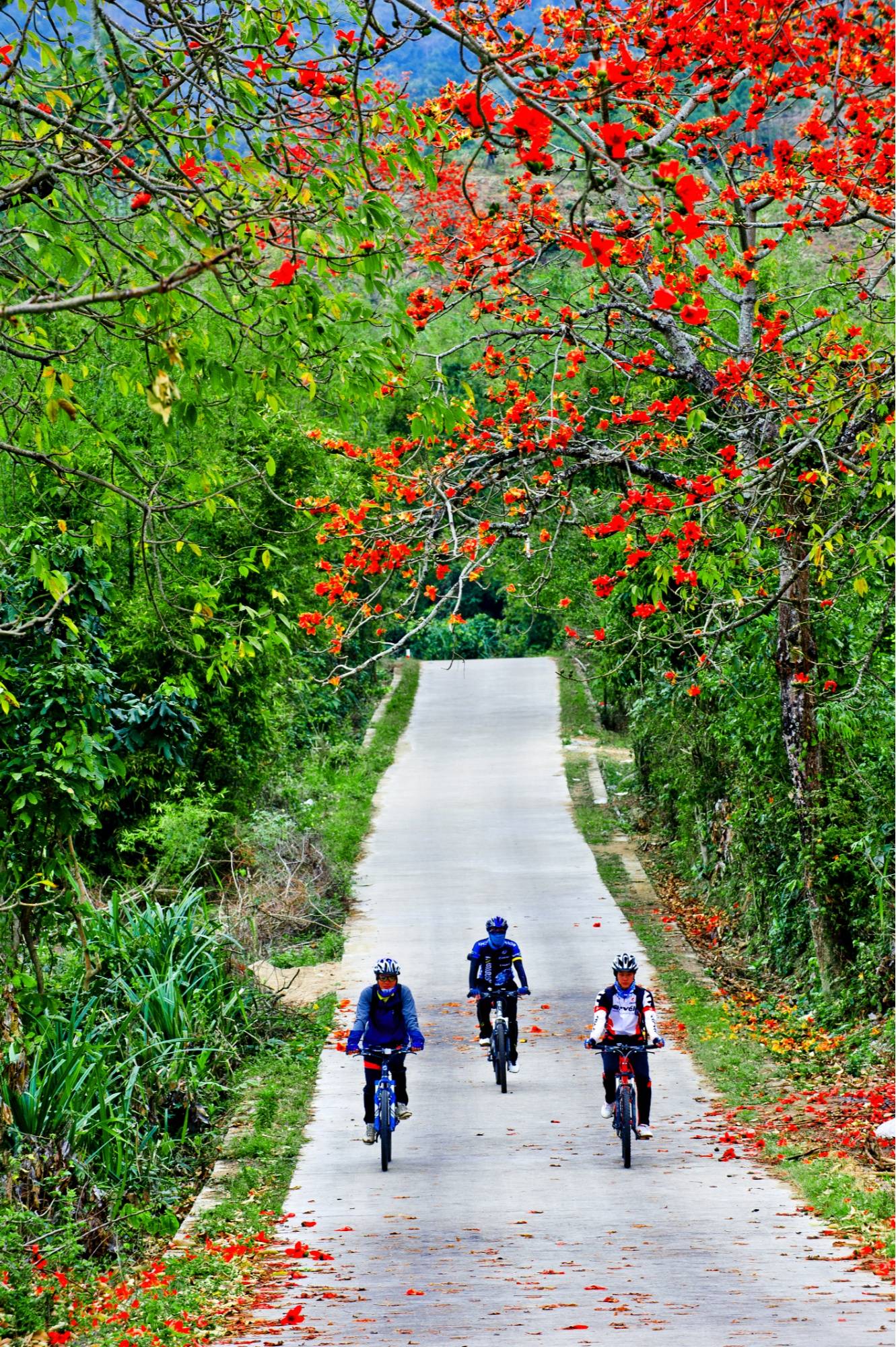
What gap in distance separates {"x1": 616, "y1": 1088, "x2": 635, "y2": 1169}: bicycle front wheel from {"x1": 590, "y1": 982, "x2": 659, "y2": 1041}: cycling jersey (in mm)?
492

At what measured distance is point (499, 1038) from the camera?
13.2m

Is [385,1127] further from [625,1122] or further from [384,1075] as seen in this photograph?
[625,1122]

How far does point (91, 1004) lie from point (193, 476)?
5.55 m

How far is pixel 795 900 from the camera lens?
51.4 feet

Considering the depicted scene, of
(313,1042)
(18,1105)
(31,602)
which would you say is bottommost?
(313,1042)

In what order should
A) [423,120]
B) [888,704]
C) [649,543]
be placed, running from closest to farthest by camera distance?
[423,120], [649,543], [888,704]

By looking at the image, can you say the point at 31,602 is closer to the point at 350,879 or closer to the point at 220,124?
the point at 220,124

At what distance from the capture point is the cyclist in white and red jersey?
11555 mm

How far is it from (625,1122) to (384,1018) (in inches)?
81.3

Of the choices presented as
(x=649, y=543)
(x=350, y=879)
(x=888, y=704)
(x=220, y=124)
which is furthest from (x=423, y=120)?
(x=350, y=879)

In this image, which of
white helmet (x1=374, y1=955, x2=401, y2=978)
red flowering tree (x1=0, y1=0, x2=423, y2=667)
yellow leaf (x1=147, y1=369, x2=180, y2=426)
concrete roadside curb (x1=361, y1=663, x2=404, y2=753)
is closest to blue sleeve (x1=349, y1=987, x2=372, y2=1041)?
white helmet (x1=374, y1=955, x2=401, y2=978)

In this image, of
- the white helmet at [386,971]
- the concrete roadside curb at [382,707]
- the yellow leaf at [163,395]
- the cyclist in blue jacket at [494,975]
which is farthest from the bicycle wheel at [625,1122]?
the concrete roadside curb at [382,707]

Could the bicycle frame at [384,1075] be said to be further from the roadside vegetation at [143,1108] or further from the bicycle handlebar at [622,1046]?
the bicycle handlebar at [622,1046]

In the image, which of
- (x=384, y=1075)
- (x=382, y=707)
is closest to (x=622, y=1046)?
(x=384, y=1075)
